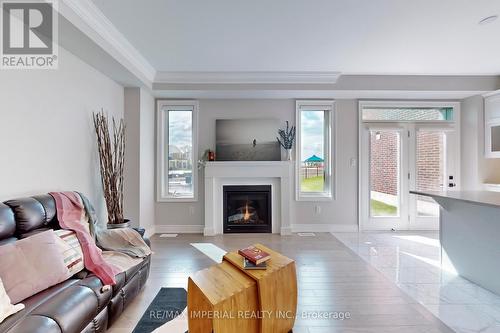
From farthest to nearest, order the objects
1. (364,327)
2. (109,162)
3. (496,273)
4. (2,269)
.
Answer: (109,162), (496,273), (364,327), (2,269)

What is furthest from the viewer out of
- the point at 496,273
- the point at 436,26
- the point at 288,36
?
the point at 288,36

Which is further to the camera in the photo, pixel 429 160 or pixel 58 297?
pixel 429 160

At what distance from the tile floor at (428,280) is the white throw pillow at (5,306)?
309 centimetres

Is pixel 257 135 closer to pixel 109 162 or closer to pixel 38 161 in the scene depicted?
pixel 109 162

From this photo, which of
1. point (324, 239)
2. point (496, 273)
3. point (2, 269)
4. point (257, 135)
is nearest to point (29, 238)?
point (2, 269)

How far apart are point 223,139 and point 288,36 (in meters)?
2.21

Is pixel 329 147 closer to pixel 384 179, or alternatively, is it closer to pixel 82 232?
pixel 384 179

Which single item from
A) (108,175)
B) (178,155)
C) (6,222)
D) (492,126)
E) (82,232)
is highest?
(492,126)

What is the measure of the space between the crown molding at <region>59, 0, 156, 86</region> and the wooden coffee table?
8.10 feet

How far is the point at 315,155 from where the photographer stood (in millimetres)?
4707

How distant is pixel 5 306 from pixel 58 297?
24 centimetres

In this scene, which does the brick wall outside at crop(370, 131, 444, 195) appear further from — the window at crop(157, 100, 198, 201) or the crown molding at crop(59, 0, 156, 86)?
the crown molding at crop(59, 0, 156, 86)

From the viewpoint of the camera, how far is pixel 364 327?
6.39ft

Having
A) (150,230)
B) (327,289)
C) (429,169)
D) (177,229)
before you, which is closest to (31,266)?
(327,289)
